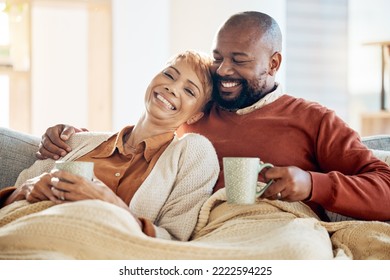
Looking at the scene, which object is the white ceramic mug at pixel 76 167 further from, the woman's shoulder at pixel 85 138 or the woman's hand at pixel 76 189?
the woman's shoulder at pixel 85 138

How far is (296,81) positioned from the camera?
423 cm

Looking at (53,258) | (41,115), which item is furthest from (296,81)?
(53,258)

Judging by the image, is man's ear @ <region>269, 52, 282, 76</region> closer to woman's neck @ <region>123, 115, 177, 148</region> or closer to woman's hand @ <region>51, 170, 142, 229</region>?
woman's neck @ <region>123, 115, 177, 148</region>

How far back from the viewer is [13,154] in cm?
179

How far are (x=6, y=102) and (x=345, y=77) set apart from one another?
1.89 metres

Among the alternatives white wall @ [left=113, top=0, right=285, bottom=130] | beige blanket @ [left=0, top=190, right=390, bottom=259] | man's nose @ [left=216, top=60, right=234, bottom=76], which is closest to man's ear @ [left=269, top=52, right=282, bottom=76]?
man's nose @ [left=216, top=60, right=234, bottom=76]

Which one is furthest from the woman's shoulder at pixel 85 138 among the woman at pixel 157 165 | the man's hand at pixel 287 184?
the man's hand at pixel 287 184

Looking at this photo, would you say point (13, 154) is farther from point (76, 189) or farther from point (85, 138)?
point (76, 189)

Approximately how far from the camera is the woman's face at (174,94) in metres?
1.62

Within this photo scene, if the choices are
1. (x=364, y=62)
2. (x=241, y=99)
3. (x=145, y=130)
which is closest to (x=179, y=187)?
(x=145, y=130)

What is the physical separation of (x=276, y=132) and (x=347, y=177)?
0.72ft

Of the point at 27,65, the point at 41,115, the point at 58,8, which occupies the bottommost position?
the point at 41,115
